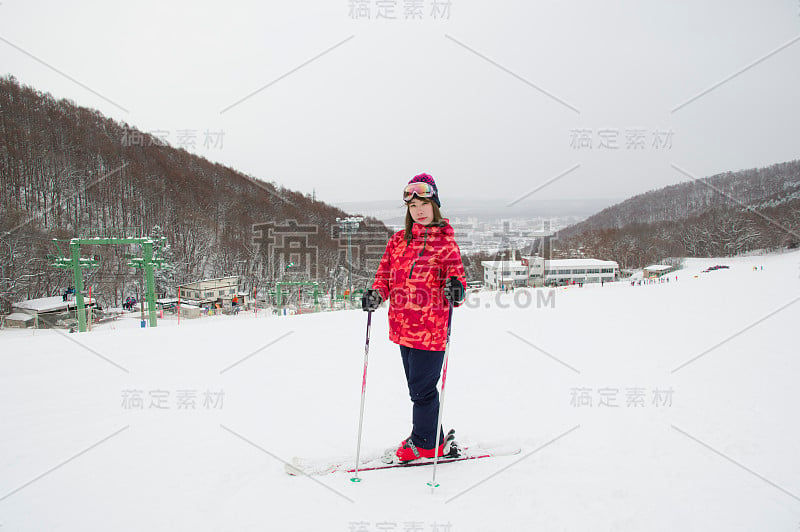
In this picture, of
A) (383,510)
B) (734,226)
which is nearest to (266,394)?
(383,510)

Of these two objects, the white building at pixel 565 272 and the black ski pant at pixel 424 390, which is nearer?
the black ski pant at pixel 424 390

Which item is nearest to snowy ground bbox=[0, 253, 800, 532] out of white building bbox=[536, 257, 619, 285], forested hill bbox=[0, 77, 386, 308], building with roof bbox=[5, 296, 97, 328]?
building with roof bbox=[5, 296, 97, 328]

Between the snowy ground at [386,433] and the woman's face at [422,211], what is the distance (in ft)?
5.27

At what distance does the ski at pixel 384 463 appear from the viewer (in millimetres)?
2211

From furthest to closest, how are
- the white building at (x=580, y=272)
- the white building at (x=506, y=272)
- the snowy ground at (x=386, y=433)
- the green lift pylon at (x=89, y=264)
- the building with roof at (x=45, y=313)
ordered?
the white building at (x=580, y=272) < the white building at (x=506, y=272) < the building with roof at (x=45, y=313) < the green lift pylon at (x=89, y=264) < the snowy ground at (x=386, y=433)

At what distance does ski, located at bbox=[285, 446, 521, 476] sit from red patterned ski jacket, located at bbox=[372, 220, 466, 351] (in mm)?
741

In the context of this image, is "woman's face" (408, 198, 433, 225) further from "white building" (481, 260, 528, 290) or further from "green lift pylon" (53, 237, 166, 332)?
"white building" (481, 260, 528, 290)

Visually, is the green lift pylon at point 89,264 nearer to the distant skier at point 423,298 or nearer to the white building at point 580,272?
the distant skier at point 423,298

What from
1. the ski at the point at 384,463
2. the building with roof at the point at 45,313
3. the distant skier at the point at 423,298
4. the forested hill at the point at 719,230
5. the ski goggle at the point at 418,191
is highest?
the forested hill at the point at 719,230

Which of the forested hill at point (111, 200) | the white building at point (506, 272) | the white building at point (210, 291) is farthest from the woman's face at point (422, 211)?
the forested hill at point (111, 200)

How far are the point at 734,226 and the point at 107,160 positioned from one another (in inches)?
3418

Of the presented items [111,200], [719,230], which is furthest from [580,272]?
[111,200]

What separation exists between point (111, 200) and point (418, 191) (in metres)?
56.6

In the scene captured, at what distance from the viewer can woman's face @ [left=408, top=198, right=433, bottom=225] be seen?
2.46 metres
